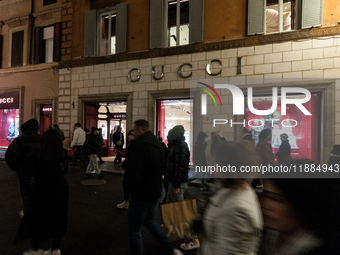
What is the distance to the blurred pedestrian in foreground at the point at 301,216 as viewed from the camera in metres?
1.58

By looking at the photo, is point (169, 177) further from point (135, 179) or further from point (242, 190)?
point (242, 190)

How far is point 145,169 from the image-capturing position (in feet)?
8.41

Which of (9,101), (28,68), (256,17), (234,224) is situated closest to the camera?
(234,224)

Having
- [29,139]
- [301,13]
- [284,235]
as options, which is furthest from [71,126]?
[284,235]

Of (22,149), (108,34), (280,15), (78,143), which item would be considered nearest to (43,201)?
(22,149)

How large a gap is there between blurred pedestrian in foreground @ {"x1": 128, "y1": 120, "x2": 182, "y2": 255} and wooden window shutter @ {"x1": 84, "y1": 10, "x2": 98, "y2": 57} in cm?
1023

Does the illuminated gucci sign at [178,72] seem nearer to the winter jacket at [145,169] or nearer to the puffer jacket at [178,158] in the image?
the puffer jacket at [178,158]

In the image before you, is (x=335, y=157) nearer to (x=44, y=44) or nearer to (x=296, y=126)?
(x=296, y=126)

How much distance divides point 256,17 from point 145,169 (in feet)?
27.6

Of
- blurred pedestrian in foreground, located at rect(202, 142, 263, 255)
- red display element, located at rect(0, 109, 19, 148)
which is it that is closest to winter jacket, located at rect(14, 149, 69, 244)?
blurred pedestrian in foreground, located at rect(202, 142, 263, 255)

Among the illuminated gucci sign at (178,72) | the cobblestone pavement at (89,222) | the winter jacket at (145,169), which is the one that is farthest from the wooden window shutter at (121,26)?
the winter jacket at (145,169)

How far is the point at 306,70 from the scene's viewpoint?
805 cm

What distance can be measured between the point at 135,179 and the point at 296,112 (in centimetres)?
796

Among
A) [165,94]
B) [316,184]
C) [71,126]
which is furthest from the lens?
[71,126]
